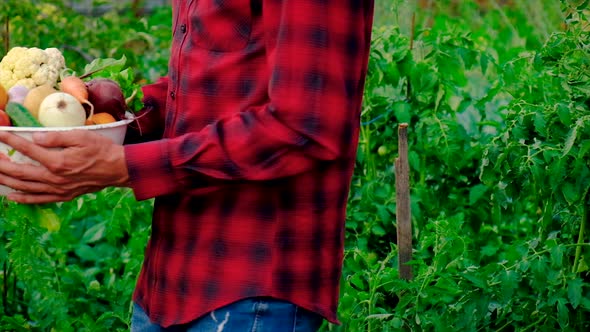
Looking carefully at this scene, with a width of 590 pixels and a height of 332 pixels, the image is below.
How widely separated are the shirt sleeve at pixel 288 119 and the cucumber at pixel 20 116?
0.58 feet

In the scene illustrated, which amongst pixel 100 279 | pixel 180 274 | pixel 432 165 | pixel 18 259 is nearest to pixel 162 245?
pixel 180 274

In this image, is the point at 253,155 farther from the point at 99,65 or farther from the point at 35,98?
the point at 99,65

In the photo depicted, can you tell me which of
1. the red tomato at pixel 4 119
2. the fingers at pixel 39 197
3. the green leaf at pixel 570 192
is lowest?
the green leaf at pixel 570 192

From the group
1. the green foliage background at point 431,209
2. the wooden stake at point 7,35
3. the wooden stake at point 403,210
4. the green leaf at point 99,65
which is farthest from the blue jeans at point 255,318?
the wooden stake at point 7,35

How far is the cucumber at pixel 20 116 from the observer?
6.12 feet

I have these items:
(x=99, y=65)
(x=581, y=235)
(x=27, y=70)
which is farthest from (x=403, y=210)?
(x=27, y=70)

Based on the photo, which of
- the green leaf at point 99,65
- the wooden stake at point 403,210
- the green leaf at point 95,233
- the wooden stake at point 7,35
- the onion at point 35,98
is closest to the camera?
the onion at point 35,98

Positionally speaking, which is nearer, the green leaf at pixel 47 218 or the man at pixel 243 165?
the man at pixel 243 165

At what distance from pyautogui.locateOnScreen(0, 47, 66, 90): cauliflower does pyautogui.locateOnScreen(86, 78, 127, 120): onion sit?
80 millimetres

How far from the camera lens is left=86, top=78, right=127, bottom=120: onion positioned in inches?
79.8

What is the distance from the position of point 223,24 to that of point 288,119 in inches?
10.4

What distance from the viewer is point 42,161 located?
183cm

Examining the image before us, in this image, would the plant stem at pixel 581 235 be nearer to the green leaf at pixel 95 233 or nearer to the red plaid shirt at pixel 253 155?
the red plaid shirt at pixel 253 155

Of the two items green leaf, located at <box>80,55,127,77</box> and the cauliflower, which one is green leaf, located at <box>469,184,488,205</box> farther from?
the cauliflower
